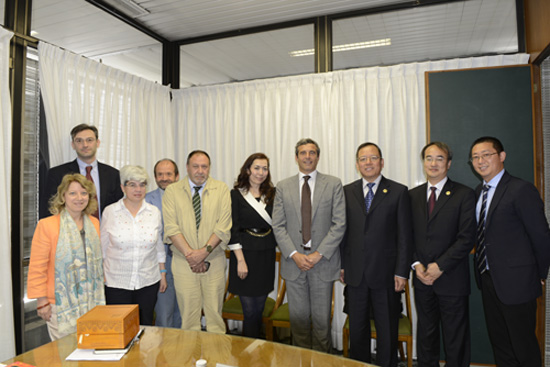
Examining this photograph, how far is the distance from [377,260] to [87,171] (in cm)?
243

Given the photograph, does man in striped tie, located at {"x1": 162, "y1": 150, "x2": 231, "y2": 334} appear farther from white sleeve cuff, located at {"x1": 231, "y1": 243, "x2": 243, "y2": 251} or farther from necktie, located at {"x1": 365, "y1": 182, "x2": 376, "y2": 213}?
necktie, located at {"x1": 365, "y1": 182, "x2": 376, "y2": 213}

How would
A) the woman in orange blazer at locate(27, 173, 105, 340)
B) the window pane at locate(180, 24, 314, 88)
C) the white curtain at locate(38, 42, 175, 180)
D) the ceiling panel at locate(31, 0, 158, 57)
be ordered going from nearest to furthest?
the woman in orange blazer at locate(27, 173, 105, 340)
the white curtain at locate(38, 42, 175, 180)
the ceiling panel at locate(31, 0, 158, 57)
the window pane at locate(180, 24, 314, 88)

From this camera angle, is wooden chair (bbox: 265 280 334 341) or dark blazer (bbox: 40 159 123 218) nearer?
dark blazer (bbox: 40 159 123 218)

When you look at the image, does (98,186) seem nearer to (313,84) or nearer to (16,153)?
(16,153)

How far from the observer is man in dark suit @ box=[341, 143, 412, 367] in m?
2.62

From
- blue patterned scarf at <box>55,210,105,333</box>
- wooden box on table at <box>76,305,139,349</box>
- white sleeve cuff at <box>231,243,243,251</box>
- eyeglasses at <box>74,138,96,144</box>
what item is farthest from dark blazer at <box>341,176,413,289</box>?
eyeglasses at <box>74,138,96,144</box>

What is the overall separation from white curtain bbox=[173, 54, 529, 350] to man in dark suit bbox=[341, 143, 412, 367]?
2.92ft

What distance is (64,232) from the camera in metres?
2.31

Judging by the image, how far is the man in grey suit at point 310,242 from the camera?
8.97 feet

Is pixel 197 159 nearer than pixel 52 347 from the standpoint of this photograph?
No

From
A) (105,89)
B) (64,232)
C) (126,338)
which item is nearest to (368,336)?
(126,338)

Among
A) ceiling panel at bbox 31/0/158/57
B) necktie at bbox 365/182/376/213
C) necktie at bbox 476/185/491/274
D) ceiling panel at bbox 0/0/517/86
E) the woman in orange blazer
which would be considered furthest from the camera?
ceiling panel at bbox 0/0/517/86

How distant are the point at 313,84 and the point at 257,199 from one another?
63.2 inches

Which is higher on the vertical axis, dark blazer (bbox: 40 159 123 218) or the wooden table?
dark blazer (bbox: 40 159 123 218)
